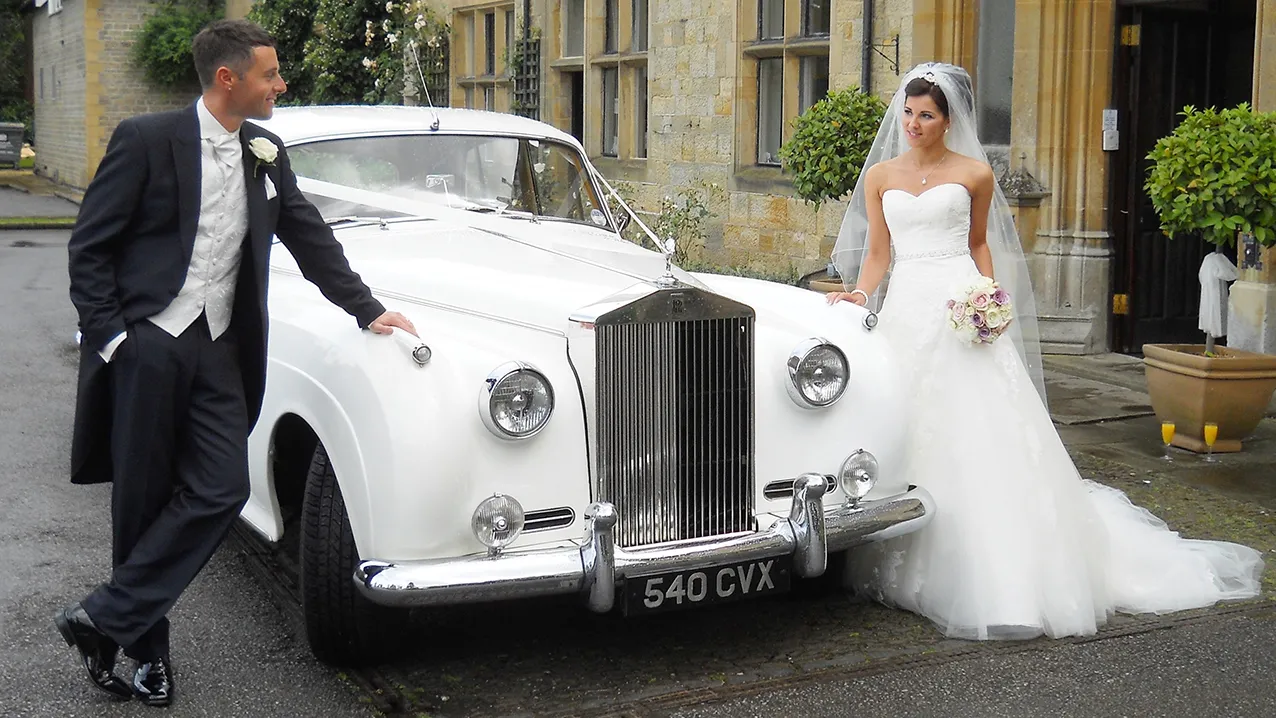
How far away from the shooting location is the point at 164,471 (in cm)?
396

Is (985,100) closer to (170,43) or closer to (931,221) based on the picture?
(931,221)

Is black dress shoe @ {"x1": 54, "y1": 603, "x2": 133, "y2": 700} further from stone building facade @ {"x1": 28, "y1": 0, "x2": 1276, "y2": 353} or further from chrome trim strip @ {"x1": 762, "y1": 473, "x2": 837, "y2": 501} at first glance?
stone building facade @ {"x1": 28, "y1": 0, "x2": 1276, "y2": 353}

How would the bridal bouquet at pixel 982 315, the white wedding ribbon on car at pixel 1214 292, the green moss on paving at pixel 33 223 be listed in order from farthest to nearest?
the green moss on paving at pixel 33 223
the white wedding ribbon on car at pixel 1214 292
the bridal bouquet at pixel 982 315

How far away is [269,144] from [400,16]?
54.2ft

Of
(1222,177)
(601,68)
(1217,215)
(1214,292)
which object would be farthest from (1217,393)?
(601,68)

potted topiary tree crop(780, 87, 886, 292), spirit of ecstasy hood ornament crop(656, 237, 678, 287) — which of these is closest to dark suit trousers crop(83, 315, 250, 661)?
spirit of ecstasy hood ornament crop(656, 237, 678, 287)

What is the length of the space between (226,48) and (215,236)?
1.65ft

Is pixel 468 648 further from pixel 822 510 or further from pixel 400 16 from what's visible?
pixel 400 16

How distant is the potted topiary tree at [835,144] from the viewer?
9.56m

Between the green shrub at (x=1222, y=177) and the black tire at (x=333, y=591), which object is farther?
the green shrub at (x=1222, y=177)

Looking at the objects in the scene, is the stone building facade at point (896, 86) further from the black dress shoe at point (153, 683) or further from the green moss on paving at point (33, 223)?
the green moss on paving at point (33, 223)

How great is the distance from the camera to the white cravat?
3.94 metres

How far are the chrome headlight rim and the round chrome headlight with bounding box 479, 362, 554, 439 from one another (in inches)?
30.7

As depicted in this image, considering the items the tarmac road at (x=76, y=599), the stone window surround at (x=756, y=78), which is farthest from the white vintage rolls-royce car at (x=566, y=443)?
the stone window surround at (x=756, y=78)
